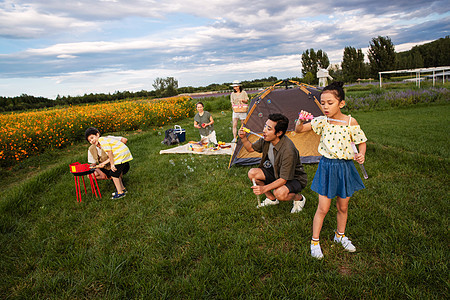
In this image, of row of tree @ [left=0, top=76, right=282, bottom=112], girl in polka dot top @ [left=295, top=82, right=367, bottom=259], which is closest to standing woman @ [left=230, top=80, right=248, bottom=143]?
girl in polka dot top @ [left=295, top=82, right=367, bottom=259]

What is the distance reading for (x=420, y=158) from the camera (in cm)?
517

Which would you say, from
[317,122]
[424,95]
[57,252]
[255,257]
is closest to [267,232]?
[255,257]

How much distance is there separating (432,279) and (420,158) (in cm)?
358

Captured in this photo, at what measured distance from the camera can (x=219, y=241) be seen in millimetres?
3248

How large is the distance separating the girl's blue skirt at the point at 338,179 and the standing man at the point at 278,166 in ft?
2.03

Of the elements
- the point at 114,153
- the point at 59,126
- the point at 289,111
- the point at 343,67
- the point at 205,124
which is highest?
the point at 343,67

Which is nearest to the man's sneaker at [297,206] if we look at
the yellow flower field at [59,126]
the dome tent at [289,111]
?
the dome tent at [289,111]

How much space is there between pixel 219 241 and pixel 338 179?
1.62 meters

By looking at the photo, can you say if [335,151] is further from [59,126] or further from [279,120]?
[59,126]

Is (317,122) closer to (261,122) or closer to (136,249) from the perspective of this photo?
(136,249)

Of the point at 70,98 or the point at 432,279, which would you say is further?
the point at 70,98

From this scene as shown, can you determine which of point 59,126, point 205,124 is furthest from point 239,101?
point 59,126

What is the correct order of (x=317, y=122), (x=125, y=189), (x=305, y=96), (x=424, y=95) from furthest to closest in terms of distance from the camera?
(x=424, y=95)
(x=305, y=96)
(x=125, y=189)
(x=317, y=122)

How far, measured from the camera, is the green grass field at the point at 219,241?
251 cm
